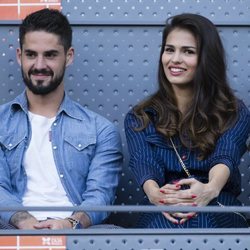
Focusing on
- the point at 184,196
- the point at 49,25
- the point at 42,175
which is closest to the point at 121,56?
the point at 49,25

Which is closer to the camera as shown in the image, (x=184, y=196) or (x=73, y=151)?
(x=184, y=196)

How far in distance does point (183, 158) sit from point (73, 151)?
0.36m

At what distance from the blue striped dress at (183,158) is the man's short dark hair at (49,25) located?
0.38m

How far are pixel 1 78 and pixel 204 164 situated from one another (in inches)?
34.9

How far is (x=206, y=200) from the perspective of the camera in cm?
261

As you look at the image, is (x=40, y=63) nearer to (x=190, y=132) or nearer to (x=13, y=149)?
(x=13, y=149)

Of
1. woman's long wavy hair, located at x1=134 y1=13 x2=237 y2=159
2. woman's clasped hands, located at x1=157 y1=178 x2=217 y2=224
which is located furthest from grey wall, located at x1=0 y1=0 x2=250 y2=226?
woman's clasped hands, located at x1=157 y1=178 x2=217 y2=224

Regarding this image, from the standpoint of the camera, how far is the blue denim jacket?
2809mm

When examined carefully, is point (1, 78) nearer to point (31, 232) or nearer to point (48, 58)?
point (48, 58)

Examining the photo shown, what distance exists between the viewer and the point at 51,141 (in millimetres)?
2883

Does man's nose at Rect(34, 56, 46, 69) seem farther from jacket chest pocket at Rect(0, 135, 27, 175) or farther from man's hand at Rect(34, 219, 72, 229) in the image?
man's hand at Rect(34, 219, 72, 229)

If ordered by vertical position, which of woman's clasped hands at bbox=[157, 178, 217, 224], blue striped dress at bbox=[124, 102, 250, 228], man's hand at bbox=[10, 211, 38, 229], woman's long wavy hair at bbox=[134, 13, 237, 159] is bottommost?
man's hand at bbox=[10, 211, 38, 229]

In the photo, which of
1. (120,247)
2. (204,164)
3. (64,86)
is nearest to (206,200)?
(204,164)

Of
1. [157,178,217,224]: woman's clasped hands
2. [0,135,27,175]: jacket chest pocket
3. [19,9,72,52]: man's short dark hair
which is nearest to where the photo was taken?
[157,178,217,224]: woman's clasped hands
